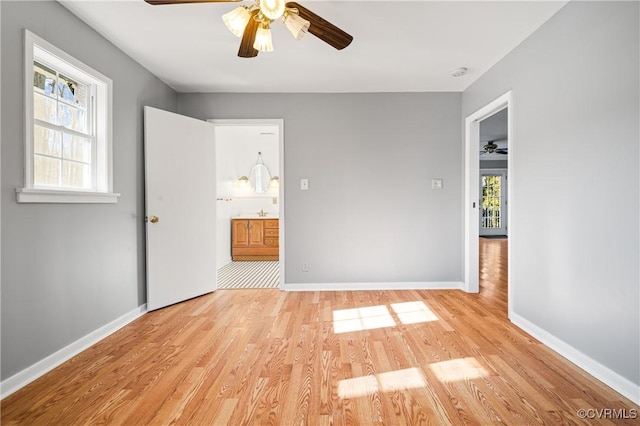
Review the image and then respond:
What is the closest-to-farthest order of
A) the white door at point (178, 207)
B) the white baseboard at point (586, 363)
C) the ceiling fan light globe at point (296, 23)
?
the white baseboard at point (586, 363) < the ceiling fan light globe at point (296, 23) < the white door at point (178, 207)

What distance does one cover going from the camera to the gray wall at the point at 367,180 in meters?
3.93

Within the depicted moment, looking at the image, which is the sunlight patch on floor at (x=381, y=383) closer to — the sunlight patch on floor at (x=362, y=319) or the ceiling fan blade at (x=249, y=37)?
the sunlight patch on floor at (x=362, y=319)

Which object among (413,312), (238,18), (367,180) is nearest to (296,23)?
(238,18)

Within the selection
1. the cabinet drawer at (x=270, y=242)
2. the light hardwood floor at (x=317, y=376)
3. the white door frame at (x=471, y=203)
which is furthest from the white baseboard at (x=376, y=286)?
the cabinet drawer at (x=270, y=242)

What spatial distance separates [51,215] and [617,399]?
344 cm

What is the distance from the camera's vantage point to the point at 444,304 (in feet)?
11.0

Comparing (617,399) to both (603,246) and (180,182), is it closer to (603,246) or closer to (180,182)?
(603,246)

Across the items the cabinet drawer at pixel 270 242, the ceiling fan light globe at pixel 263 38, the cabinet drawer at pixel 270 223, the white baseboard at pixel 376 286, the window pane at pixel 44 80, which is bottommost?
the white baseboard at pixel 376 286

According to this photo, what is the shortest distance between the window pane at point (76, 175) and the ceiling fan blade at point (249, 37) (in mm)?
1480

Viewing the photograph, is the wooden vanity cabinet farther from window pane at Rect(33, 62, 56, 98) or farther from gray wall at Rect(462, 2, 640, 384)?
gray wall at Rect(462, 2, 640, 384)

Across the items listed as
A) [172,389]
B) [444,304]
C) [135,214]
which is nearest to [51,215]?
[135,214]

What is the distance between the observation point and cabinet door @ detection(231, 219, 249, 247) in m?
5.96

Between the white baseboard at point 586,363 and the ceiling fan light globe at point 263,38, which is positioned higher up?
the ceiling fan light globe at point 263,38

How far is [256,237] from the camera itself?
5961 mm
